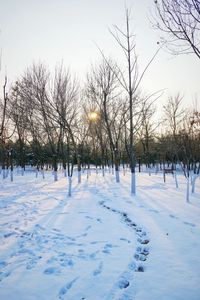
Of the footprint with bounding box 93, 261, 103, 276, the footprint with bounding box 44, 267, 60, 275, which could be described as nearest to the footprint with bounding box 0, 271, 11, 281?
the footprint with bounding box 44, 267, 60, 275

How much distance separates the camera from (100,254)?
4855 millimetres

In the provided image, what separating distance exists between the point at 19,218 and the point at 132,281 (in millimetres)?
4647

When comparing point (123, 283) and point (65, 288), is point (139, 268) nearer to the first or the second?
point (123, 283)

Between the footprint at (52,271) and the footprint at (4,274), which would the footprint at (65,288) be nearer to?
the footprint at (52,271)

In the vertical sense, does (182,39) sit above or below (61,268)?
above

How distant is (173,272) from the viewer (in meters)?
4.10

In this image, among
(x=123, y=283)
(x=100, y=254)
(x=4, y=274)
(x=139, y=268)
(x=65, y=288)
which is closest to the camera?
(x=65, y=288)

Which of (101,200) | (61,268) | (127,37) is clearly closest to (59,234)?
(61,268)

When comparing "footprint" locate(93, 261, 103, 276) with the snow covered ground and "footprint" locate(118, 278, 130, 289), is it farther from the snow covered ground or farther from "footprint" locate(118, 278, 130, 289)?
"footprint" locate(118, 278, 130, 289)

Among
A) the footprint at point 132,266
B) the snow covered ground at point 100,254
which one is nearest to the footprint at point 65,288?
the snow covered ground at point 100,254

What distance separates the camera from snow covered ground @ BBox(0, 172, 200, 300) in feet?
11.7

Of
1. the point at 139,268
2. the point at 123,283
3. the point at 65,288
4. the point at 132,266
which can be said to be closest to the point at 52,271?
the point at 65,288

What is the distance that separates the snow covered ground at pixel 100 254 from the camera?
3.58m

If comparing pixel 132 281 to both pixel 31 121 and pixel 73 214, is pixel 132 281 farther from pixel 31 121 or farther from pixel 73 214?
pixel 31 121
